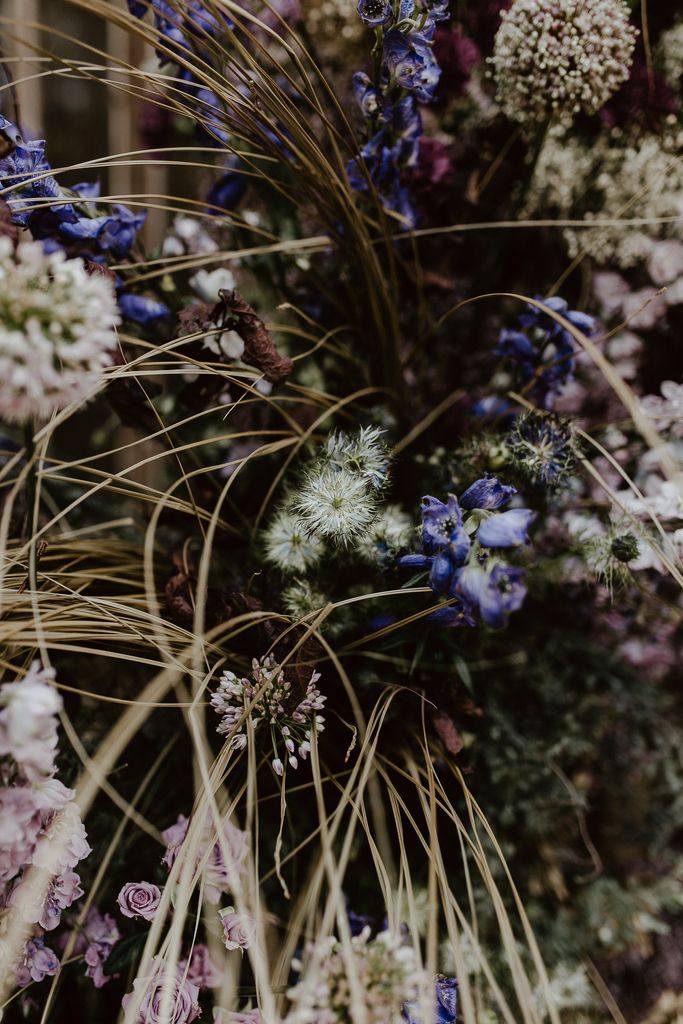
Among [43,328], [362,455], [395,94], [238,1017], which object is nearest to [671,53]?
[395,94]

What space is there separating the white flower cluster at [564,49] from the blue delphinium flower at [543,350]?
17cm

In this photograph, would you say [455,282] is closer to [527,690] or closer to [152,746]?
[527,690]

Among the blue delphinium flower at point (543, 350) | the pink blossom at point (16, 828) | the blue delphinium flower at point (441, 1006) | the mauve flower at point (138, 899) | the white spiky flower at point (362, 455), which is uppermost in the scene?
the blue delphinium flower at point (543, 350)

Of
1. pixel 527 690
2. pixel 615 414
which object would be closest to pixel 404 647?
pixel 527 690

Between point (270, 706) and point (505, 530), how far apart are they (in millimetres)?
211

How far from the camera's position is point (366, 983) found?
1.36 feet

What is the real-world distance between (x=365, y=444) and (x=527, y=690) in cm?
40

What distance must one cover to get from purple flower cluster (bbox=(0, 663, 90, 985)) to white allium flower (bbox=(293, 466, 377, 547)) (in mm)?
212

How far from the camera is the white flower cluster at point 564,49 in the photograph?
57cm

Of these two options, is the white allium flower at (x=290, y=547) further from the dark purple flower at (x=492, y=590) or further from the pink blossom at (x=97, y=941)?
the pink blossom at (x=97, y=941)

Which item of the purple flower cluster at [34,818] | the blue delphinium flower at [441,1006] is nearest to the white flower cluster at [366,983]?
the blue delphinium flower at [441,1006]

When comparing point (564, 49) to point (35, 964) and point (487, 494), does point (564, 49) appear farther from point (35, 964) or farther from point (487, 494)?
point (35, 964)

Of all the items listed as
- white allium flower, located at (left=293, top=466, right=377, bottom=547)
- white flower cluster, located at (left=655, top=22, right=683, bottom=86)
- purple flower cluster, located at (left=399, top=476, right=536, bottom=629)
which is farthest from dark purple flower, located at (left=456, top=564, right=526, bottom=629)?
white flower cluster, located at (left=655, top=22, right=683, bottom=86)

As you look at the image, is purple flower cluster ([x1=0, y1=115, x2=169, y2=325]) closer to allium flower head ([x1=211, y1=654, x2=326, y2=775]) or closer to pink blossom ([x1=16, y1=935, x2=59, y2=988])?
allium flower head ([x1=211, y1=654, x2=326, y2=775])
